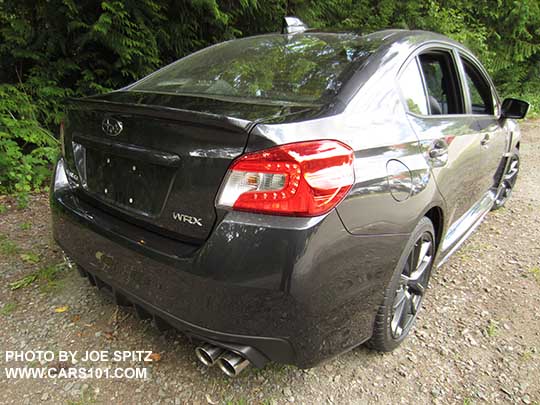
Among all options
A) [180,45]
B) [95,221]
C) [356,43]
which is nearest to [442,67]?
[356,43]

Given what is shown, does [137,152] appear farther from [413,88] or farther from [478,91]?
[478,91]

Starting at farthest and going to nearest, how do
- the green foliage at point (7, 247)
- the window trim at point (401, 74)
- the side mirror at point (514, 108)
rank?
the side mirror at point (514, 108) < the green foliage at point (7, 247) < the window trim at point (401, 74)

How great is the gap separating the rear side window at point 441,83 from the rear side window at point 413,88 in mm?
100

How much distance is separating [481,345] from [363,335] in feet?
2.89

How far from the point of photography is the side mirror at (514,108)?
301 cm

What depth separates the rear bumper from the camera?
1328 millimetres

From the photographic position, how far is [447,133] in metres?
2.17

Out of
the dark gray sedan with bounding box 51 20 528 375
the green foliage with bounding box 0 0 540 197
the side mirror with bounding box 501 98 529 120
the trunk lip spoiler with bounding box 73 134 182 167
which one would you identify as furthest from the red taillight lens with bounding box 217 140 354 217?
the green foliage with bounding box 0 0 540 197

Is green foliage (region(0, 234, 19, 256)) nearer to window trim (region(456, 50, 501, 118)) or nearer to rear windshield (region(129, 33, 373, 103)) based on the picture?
rear windshield (region(129, 33, 373, 103))

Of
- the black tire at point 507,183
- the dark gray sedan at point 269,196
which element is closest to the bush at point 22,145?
the dark gray sedan at point 269,196

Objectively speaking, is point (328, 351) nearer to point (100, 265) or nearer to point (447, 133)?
point (100, 265)

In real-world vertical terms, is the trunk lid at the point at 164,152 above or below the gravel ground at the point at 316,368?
above

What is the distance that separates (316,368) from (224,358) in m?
0.61

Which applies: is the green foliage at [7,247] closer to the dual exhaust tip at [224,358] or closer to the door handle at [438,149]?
the dual exhaust tip at [224,358]
